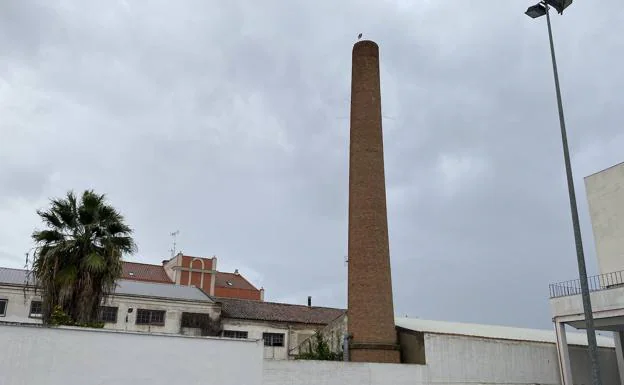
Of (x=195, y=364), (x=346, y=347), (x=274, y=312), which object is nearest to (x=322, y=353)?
(x=346, y=347)

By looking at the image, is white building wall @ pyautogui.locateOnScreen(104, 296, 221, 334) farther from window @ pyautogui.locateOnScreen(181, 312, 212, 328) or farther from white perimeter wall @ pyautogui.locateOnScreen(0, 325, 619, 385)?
white perimeter wall @ pyautogui.locateOnScreen(0, 325, 619, 385)

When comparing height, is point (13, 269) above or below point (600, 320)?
above

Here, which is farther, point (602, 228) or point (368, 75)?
point (368, 75)

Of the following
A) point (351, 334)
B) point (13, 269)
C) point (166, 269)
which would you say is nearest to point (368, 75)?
point (351, 334)

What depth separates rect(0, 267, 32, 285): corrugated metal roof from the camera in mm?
29875

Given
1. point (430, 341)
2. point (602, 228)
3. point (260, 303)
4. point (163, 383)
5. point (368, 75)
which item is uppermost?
point (368, 75)

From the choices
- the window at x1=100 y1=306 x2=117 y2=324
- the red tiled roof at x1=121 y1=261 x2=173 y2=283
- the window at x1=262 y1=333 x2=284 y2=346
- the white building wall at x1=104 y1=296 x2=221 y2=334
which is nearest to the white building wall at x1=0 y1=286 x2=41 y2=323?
the window at x1=100 y1=306 x2=117 y2=324

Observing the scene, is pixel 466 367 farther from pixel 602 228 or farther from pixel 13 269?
pixel 13 269

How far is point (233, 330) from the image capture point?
109ft

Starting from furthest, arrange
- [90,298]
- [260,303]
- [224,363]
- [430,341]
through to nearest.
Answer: [260,303] → [430,341] → [90,298] → [224,363]

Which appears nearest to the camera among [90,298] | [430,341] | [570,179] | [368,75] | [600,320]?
[570,179]

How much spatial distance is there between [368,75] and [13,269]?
2308 centimetres

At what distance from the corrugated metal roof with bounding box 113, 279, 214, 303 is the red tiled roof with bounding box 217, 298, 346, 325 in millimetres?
1537

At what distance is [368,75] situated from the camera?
30234 mm
